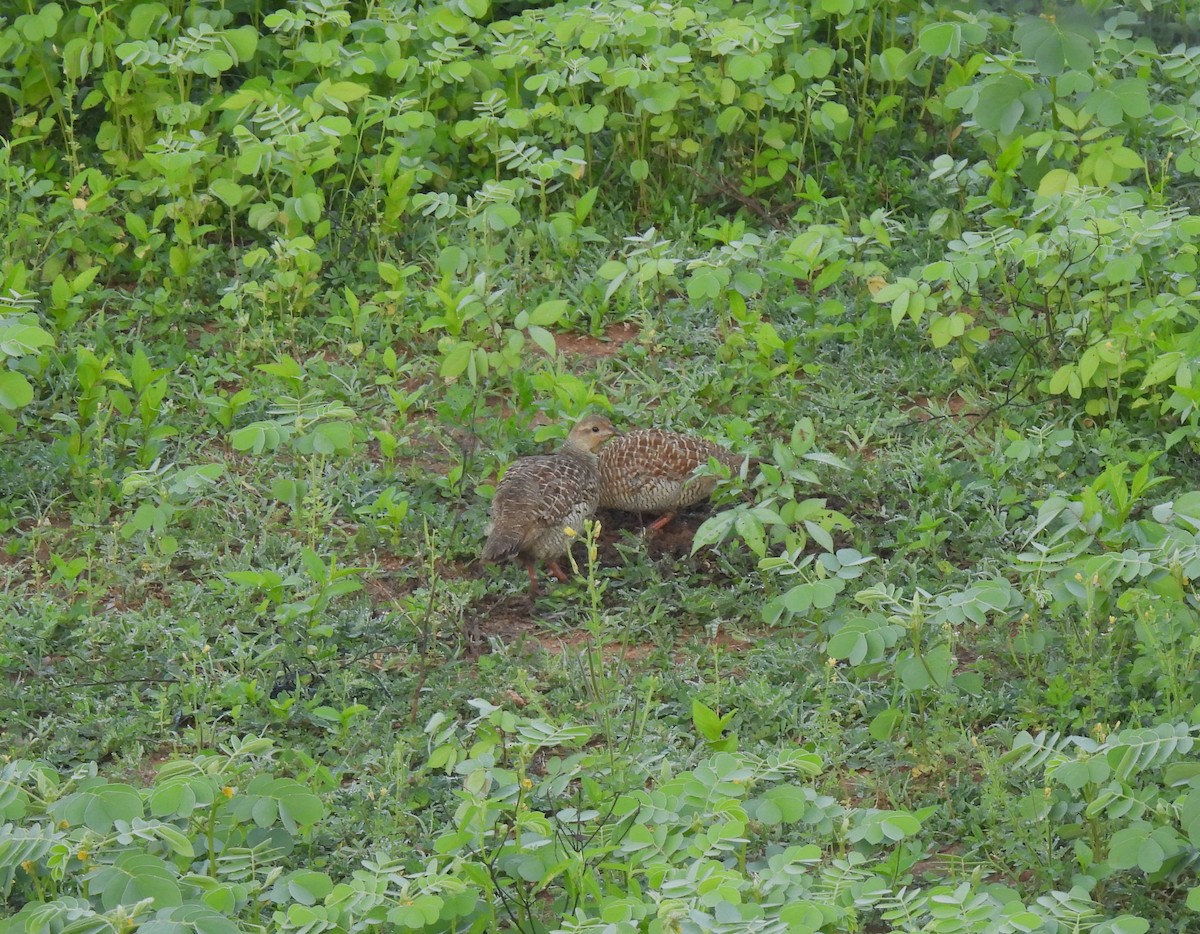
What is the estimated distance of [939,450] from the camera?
6910 mm

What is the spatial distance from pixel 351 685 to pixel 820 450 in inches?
91.3

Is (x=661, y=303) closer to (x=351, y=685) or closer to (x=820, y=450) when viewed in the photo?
(x=820, y=450)

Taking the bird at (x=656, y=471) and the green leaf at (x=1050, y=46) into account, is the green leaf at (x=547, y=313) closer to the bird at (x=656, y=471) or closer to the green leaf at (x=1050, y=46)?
the bird at (x=656, y=471)

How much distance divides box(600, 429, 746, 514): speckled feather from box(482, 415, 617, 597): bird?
0.08 m

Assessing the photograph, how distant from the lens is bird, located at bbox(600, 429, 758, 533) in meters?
6.55

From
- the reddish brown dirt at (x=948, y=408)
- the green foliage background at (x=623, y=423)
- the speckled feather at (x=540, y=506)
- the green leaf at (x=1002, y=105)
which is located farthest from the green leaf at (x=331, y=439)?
the green leaf at (x=1002, y=105)

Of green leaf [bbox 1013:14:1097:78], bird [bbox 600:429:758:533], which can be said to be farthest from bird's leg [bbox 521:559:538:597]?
green leaf [bbox 1013:14:1097:78]

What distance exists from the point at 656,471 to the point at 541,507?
530 millimetres

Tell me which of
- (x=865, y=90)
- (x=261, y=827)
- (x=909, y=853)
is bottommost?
(x=909, y=853)

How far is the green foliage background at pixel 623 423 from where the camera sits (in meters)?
4.50

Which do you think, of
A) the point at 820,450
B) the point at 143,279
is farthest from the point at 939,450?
the point at 143,279

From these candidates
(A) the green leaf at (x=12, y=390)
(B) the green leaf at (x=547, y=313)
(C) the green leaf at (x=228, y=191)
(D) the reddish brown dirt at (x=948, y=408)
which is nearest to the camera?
(A) the green leaf at (x=12, y=390)

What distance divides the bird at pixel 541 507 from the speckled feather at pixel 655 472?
0.08 m

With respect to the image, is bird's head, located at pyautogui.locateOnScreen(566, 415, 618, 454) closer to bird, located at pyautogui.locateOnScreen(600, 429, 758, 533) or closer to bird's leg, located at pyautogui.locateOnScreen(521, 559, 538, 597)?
bird, located at pyautogui.locateOnScreen(600, 429, 758, 533)
